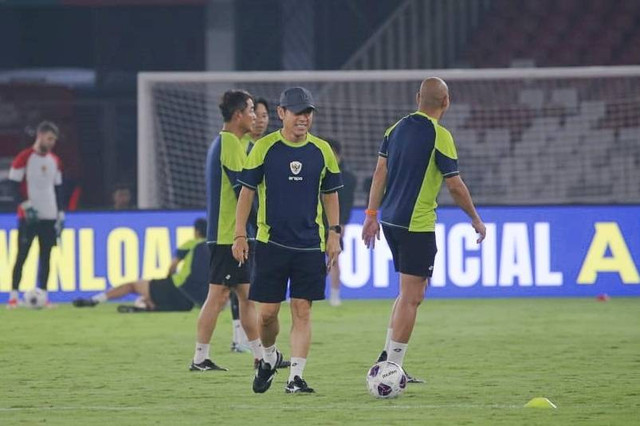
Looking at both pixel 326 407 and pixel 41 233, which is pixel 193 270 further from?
pixel 326 407

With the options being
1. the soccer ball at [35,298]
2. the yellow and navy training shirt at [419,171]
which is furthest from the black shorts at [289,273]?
the soccer ball at [35,298]

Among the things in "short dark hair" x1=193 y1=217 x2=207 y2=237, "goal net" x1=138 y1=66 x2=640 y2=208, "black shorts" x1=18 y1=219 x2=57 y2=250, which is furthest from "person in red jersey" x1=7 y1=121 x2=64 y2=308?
"goal net" x1=138 y1=66 x2=640 y2=208

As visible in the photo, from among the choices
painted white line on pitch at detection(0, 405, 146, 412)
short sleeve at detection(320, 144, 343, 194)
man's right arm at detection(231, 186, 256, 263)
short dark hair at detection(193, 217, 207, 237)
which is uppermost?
short sleeve at detection(320, 144, 343, 194)

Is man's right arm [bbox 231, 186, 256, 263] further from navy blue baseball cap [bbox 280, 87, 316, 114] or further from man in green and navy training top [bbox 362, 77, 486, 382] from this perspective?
man in green and navy training top [bbox 362, 77, 486, 382]

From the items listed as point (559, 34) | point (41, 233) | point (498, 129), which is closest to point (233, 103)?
point (41, 233)

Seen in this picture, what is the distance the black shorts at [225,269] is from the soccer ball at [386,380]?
6.15 feet

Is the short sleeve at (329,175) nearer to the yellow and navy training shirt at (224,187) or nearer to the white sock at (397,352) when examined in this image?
the white sock at (397,352)

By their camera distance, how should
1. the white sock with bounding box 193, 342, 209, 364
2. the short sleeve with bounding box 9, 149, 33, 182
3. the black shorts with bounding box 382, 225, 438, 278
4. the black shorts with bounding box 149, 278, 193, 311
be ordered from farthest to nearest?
the short sleeve with bounding box 9, 149, 33, 182 < the black shorts with bounding box 149, 278, 193, 311 < the white sock with bounding box 193, 342, 209, 364 < the black shorts with bounding box 382, 225, 438, 278

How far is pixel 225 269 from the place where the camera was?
462 inches

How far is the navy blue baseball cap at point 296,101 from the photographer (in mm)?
10117

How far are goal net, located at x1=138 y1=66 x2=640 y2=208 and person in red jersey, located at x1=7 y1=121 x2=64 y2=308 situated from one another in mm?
4101

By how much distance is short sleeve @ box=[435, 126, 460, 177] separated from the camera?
10648mm

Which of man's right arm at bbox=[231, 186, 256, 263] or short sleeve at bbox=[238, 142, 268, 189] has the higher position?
short sleeve at bbox=[238, 142, 268, 189]

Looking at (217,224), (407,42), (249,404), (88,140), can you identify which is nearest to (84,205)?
(88,140)
